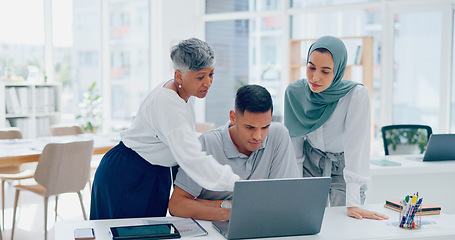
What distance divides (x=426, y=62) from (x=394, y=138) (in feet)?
8.30

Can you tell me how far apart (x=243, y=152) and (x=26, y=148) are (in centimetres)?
251

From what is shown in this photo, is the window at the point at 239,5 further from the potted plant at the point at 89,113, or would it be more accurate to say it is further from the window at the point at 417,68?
the potted plant at the point at 89,113

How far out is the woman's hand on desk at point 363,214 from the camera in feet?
6.48

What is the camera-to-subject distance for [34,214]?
4641 millimetres

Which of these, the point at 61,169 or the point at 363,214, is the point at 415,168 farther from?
the point at 61,169

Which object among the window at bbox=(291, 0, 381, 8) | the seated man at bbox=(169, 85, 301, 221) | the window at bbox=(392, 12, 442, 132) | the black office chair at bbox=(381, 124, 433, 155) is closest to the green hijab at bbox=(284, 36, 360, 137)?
the seated man at bbox=(169, 85, 301, 221)

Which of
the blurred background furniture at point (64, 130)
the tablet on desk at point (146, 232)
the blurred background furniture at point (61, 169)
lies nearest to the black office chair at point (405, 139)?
the blurred background furniture at point (61, 169)

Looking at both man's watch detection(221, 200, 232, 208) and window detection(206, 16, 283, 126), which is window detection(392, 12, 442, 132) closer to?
window detection(206, 16, 283, 126)

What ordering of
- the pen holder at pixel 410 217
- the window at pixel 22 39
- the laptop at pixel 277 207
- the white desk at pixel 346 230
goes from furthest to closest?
the window at pixel 22 39 < the pen holder at pixel 410 217 < the white desk at pixel 346 230 < the laptop at pixel 277 207

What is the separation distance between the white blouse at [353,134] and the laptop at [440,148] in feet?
4.12

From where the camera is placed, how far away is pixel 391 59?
635 cm

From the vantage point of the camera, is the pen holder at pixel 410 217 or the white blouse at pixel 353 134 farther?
the white blouse at pixel 353 134

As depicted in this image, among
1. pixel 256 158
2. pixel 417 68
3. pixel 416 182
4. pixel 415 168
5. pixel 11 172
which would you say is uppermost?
pixel 417 68

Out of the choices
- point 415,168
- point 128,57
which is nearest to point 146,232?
point 415,168
